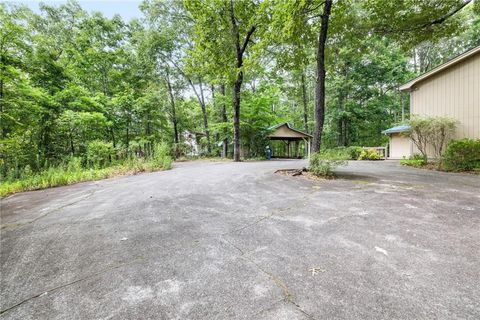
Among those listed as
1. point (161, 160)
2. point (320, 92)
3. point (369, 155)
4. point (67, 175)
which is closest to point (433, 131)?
point (320, 92)

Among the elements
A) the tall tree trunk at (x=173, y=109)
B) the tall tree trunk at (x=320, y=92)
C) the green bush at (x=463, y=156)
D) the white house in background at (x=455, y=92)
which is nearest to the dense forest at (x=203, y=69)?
the tall tree trunk at (x=320, y=92)


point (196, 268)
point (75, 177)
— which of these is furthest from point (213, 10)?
point (196, 268)

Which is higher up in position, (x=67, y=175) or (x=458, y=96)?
(x=458, y=96)

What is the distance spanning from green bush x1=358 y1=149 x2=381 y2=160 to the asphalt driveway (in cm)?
1222

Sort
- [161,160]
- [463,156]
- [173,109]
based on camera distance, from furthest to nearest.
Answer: [173,109]
[161,160]
[463,156]

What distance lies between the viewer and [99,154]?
10797 mm

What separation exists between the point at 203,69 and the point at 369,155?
12.7 m

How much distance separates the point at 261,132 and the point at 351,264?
15.7 metres

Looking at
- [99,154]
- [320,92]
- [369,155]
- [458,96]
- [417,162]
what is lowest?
[417,162]

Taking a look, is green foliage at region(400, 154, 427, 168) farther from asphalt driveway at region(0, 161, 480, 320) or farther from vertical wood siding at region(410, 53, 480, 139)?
asphalt driveway at region(0, 161, 480, 320)

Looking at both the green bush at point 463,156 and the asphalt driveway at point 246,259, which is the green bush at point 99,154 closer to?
the asphalt driveway at point 246,259

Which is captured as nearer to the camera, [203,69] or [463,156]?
[463,156]

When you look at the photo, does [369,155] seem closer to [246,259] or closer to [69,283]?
[246,259]

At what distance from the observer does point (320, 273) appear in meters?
1.81
